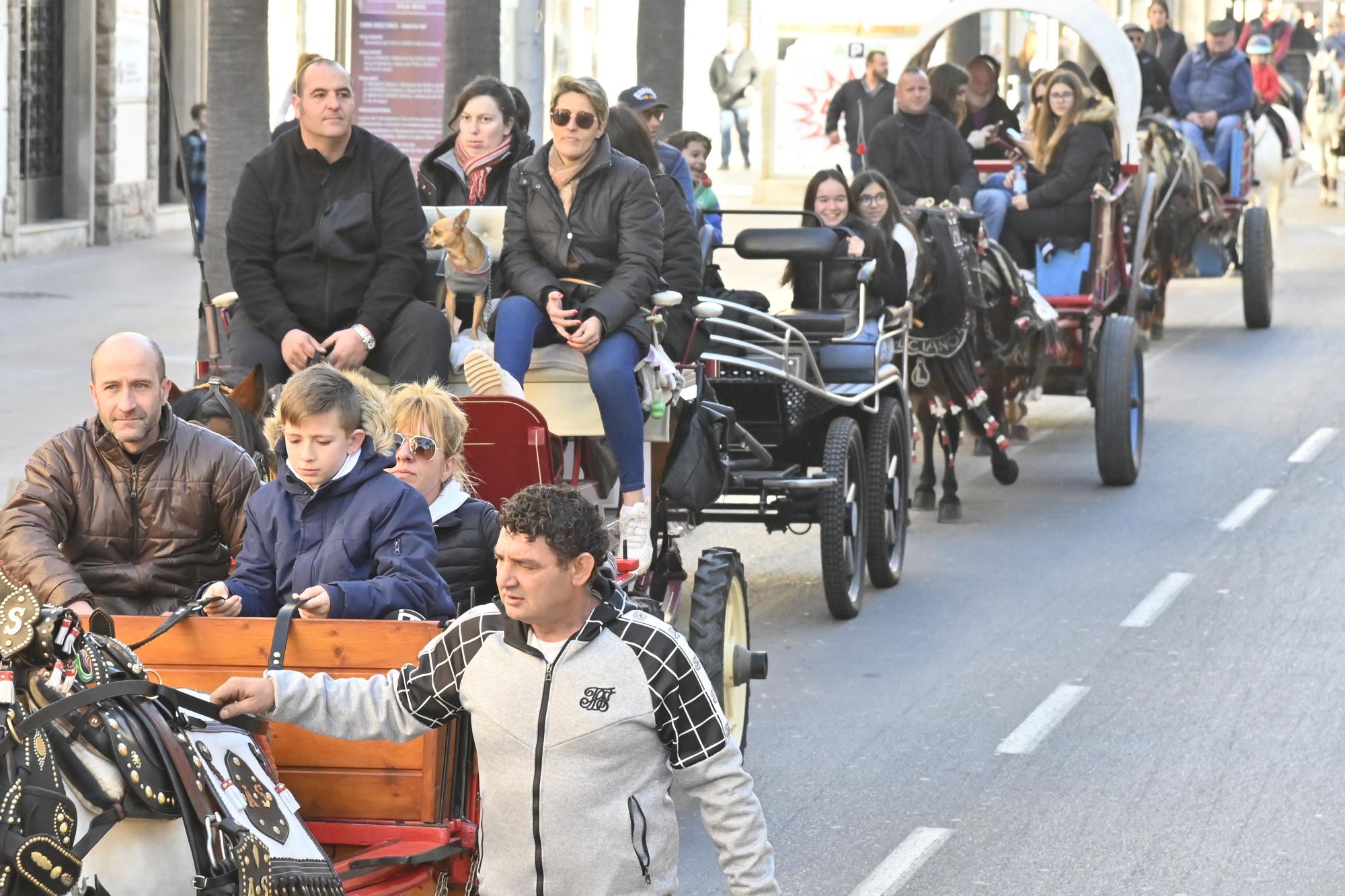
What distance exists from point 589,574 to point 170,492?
1993 millimetres

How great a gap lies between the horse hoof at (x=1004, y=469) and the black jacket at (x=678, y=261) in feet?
15.5

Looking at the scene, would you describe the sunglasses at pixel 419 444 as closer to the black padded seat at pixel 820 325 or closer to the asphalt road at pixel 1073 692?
the asphalt road at pixel 1073 692

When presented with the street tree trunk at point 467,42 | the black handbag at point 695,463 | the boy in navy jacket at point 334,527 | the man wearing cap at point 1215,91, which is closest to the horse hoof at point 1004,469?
the street tree trunk at point 467,42

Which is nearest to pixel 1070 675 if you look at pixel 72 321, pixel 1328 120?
pixel 72 321

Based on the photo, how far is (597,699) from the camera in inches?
175

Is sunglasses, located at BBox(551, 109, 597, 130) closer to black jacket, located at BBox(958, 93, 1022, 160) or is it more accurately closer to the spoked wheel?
the spoked wheel

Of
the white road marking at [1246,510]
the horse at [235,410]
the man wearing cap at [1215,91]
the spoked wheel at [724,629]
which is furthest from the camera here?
the man wearing cap at [1215,91]

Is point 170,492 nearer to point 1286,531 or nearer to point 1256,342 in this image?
point 1286,531

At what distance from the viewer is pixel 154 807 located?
4.14 metres

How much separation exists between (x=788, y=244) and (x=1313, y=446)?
5.75 meters

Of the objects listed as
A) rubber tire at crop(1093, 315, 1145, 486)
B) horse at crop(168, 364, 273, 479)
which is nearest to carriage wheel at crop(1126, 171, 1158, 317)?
rubber tire at crop(1093, 315, 1145, 486)

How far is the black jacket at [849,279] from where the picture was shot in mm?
11031

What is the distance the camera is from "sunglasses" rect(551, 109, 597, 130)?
798 cm

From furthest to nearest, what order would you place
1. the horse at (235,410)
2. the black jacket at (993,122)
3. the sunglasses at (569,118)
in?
1. the black jacket at (993,122)
2. the sunglasses at (569,118)
3. the horse at (235,410)
